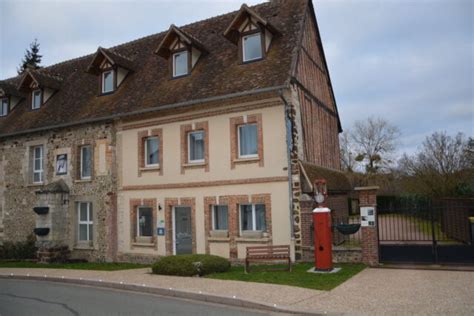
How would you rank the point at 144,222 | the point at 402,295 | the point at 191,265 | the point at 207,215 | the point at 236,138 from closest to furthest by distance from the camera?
the point at 402,295 < the point at 191,265 < the point at 236,138 < the point at 207,215 < the point at 144,222

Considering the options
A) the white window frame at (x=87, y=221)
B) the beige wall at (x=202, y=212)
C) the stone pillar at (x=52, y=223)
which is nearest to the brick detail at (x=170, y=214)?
the beige wall at (x=202, y=212)

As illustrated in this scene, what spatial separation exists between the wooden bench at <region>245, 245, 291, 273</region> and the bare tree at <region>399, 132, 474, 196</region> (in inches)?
535

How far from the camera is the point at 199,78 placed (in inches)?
641

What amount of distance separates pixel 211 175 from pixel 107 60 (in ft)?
25.2

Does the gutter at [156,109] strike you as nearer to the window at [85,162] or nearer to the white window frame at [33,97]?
the window at [85,162]

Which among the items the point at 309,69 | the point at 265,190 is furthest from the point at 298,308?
the point at 309,69

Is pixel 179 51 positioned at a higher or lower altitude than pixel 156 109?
higher

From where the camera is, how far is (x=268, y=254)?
42.7ft

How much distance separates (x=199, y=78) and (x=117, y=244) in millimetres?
7222

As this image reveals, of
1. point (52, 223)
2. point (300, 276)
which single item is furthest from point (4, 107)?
point (300, 276)

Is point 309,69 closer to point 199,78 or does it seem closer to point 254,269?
point 199,78

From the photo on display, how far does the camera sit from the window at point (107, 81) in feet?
63.0

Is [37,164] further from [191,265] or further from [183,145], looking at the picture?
[191,265]

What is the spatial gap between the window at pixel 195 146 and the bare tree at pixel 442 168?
1413 centimetres
